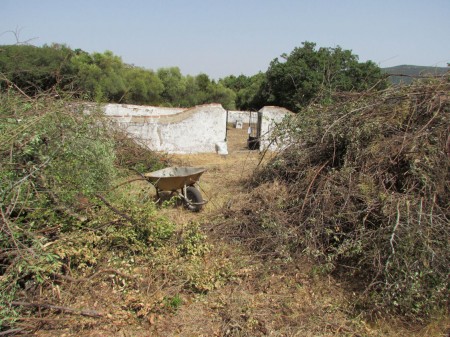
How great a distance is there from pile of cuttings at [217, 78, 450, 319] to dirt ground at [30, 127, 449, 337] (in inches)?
8.0

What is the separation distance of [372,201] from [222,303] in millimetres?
2074

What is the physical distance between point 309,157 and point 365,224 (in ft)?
5.27

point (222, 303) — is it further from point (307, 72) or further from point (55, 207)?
point (307, 72)

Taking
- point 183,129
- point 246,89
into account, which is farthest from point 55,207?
point 246,89

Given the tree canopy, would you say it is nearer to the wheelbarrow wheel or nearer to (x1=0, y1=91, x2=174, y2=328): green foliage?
the wheelbarrow wheel

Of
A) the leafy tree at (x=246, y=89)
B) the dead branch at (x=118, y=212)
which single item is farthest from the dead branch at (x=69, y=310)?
the leafy tree at (x=246, y=89)

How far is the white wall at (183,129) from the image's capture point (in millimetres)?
10734

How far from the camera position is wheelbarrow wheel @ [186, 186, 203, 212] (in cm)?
598

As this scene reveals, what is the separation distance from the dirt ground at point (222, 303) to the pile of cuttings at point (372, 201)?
20 centimetres

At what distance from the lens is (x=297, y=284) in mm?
3775

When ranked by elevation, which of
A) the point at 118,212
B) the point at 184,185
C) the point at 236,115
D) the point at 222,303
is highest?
the point at 236,115

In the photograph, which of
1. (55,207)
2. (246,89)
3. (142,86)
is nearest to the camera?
(55,207)

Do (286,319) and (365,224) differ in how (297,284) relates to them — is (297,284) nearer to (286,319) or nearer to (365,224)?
(286,319)

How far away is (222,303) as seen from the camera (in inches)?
135
